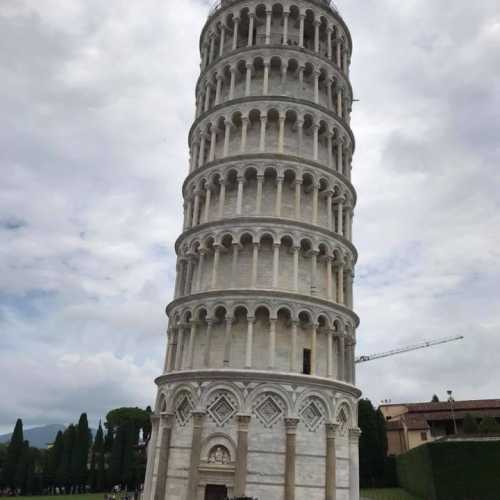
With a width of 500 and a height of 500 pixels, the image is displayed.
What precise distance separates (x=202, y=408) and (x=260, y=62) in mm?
20295

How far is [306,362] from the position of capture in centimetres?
2644

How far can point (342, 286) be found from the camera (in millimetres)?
29469

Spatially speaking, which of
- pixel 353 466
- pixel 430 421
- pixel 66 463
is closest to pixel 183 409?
pixel 353 466

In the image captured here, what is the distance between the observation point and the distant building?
6112 cm

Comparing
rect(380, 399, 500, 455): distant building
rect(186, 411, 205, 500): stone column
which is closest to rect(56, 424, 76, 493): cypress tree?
rect(380, 399, 500, 455): distant building

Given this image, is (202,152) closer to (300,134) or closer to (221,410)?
(300,134)

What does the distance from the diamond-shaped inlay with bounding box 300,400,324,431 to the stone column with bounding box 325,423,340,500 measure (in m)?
0.51

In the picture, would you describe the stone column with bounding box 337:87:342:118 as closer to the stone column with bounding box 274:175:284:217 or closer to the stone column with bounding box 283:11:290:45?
the stone column with bounding box 283:11:290:45


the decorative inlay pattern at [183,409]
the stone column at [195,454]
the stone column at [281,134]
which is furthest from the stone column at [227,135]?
the stone column at [195,454]

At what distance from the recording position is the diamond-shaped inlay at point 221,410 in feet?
80.4

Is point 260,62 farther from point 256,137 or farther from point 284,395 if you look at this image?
point 284,395

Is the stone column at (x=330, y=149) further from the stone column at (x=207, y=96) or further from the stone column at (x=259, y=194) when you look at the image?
the stone column at (x=207, y=96)

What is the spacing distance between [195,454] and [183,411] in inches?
94.9

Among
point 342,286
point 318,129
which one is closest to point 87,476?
point 342,286
